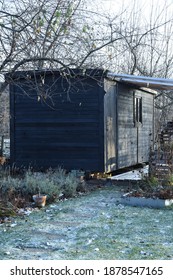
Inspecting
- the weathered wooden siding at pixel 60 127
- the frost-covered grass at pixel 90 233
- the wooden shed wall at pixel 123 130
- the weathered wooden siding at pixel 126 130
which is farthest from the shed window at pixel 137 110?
the frost-covered grass at pixel 90 233

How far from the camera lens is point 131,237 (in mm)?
6055

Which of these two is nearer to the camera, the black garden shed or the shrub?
the shrub

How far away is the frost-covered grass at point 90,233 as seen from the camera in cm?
523

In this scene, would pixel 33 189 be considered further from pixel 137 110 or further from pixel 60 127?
pixel 137 110

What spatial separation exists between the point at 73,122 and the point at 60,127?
421mm

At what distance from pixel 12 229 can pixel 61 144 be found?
18.7 ft

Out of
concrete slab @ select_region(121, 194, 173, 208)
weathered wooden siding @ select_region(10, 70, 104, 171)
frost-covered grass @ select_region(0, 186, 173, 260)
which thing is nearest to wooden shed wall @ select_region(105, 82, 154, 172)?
weathered wooden siding @ select_region(10, 70, 104, 171)

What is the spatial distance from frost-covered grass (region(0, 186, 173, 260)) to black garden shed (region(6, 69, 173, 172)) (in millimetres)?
3198

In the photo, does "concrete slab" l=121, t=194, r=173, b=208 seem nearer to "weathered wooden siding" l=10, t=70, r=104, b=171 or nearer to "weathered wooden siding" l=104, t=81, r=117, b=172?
"weathered wooden siding" l=10, t=70, r=104, b=171

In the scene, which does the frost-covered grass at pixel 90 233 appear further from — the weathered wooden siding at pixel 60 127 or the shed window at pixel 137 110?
the shed window at pixel 137 110

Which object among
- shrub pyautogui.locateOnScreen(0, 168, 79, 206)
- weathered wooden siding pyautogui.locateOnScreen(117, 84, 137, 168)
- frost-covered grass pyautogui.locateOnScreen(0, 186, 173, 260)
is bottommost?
frost-covered grass pyautogui.locateOnScreen(0, 186, 173, 260)

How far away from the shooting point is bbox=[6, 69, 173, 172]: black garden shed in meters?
11.5
